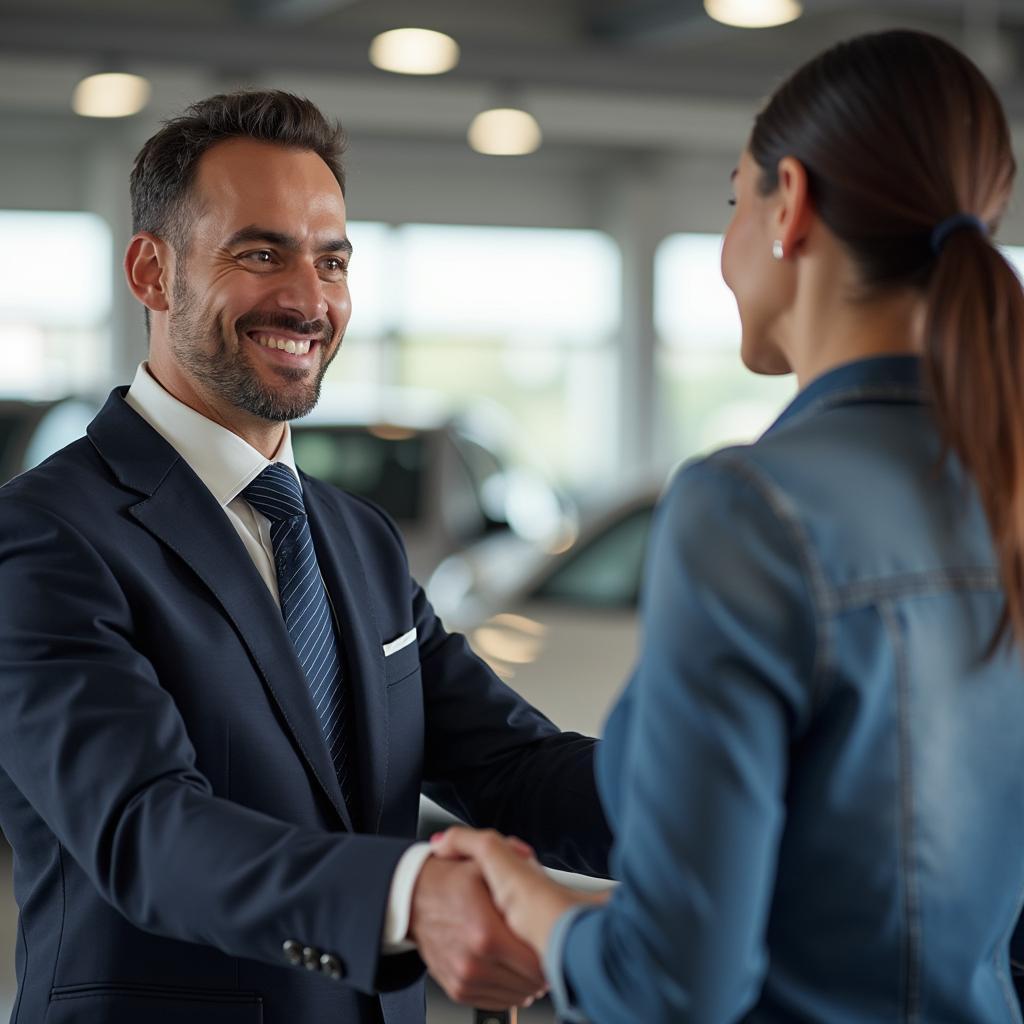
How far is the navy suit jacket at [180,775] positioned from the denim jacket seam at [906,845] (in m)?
0.51

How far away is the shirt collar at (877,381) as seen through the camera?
131cm

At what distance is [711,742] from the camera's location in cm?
117

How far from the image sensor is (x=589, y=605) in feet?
16.2

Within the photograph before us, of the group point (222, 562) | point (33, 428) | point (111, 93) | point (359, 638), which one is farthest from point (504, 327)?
point (222, 562)

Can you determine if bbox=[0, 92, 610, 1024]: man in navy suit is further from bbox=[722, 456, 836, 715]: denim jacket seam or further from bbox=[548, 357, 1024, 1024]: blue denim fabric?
bbox=[722, 456, 836, 715]: denim jacket seam

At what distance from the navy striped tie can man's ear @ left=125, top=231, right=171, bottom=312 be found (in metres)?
0.31

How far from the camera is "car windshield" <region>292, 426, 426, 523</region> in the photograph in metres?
7.52

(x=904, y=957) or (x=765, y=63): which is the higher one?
(x=765, y=63)

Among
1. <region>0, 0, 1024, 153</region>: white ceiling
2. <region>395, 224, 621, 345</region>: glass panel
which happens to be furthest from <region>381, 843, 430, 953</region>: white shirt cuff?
<region>395, 224, 621, 345</region>: glass panel

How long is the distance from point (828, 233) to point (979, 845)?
20.0 inches

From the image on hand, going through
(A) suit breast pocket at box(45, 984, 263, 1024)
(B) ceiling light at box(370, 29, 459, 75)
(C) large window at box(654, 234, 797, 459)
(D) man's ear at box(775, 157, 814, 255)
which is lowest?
(A) suit breast pocket at box(45, 984, 263, 1024)

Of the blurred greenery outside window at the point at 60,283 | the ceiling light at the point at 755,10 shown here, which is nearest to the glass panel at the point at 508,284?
the blurred greenery outside window at the point at 60,283

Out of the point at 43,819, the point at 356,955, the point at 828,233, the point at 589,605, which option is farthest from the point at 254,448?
the point at 589,605

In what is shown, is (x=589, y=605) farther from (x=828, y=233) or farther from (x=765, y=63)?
(x=765, y=63)
